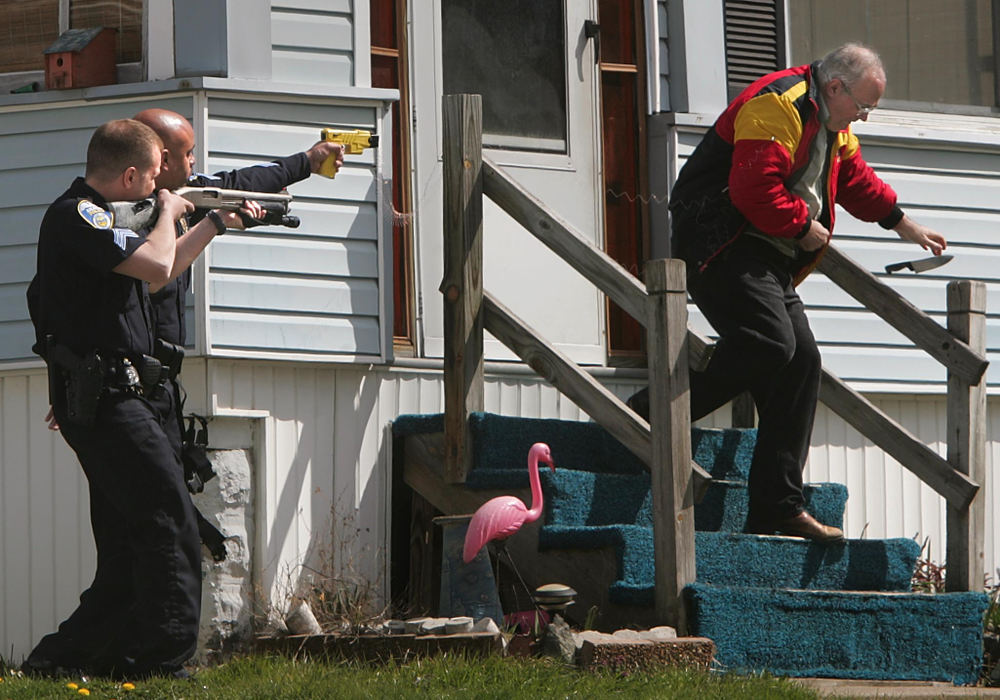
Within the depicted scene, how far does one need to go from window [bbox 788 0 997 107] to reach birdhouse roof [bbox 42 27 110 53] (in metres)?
3.63

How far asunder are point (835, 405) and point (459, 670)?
2.39 meters

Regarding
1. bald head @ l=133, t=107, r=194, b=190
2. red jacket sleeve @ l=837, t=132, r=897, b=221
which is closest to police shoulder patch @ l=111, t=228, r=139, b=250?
Answer: bald head @ l=133, t=107, r=194, b=190

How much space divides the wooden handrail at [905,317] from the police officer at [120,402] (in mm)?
2801

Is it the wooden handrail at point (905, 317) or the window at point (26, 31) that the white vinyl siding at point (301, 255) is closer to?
the window at point (26, 31)

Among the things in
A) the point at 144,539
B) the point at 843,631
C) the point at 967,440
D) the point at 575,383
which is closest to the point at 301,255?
the point at 575,383

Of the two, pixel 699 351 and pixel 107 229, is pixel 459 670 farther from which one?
pixel 699 351

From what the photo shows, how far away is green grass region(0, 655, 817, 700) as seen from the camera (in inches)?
204

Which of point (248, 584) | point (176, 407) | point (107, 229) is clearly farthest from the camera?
point (248, 584)

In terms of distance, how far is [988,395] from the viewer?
28.2 feet

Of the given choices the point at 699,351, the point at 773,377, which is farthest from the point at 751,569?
the point at 699,351

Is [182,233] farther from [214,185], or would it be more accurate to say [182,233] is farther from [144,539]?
[144,539]

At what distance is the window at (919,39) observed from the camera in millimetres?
8953

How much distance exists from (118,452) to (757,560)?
253 cm

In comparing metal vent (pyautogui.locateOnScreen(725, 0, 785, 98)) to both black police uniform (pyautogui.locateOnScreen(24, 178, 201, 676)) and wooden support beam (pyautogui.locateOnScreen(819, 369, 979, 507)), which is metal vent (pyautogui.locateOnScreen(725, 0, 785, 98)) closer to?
wooden support beam (pyautogui.locateOnScreen(819, 369, 979, 507))
